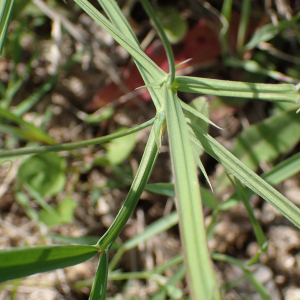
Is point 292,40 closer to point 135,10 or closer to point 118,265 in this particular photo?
point 135,10

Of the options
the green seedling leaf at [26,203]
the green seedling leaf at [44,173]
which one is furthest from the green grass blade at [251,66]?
the green seedling leaf at [26,203]

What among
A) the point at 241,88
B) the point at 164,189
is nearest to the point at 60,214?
the point at 164,189

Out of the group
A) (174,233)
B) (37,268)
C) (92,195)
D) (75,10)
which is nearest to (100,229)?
(92,195)

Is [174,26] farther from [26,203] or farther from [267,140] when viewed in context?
[26,203]

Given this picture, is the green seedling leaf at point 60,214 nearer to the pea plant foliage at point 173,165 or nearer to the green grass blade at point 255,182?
the pea plant foliage at point 173,165

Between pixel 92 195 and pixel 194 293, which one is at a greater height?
pixel 92 195

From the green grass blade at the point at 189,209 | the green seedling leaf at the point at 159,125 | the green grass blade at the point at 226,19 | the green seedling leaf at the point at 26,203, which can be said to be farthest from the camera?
the green seedling leaf at the point at 26,203

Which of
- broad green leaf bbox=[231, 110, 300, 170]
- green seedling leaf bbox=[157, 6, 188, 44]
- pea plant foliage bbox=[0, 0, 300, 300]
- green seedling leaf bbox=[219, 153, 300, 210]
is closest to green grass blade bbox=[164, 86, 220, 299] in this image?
pea plant foliage bbox=[0, 0, 300, 300]
